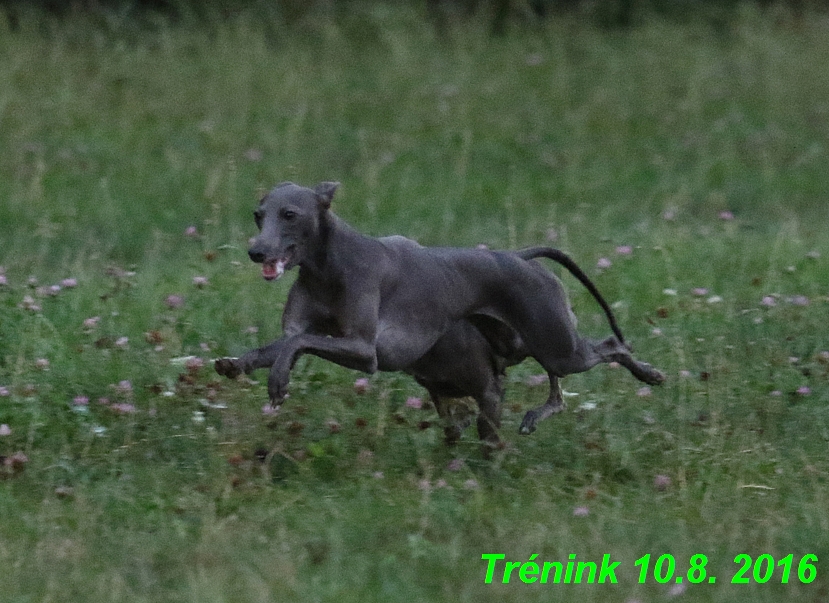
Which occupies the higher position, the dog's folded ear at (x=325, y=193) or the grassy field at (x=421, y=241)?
the dog's folded ear at (x=325, y=193)

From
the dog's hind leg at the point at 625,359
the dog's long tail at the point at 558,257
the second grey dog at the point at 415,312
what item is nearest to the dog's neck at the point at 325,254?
the second grey dog at the point at 415,312

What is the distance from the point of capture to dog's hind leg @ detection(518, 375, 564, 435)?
5.94m

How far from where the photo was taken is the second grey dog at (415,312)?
203 inches

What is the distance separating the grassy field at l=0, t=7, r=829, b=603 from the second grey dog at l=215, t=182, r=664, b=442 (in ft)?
1.01

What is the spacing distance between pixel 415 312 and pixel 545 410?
850 millimetres

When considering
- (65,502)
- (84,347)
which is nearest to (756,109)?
(84,347)

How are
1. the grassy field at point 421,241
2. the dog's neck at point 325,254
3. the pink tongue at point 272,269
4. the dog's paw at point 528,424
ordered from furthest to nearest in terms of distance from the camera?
the dog's paw at point 528,424, the dog's neck at point 325,254, the pink tongue at point 272,269, the grassy field at point 421,241

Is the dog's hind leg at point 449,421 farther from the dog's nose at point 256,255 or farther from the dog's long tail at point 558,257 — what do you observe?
the dog's nose at point 256,255

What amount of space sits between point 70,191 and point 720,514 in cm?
611

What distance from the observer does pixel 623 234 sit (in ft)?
30.8

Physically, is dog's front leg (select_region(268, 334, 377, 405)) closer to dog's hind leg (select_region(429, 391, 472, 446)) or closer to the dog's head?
the dog's head

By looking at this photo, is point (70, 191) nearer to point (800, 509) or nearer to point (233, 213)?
point (233, 213)

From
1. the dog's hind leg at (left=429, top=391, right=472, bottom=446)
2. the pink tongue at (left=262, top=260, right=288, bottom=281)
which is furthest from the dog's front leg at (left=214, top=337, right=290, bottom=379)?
the dog's hind leg at (left=429, top=391, right=472, bottom=446)

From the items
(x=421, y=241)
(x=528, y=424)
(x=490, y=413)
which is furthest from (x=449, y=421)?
(x=421, y=241)
